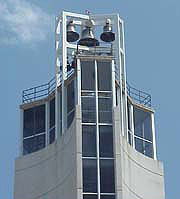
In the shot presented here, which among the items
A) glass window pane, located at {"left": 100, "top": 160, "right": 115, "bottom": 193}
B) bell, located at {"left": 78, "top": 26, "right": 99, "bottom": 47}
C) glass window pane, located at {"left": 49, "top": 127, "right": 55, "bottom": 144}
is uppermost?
bell, located at {"left": 78, "top": 26, "right": 99, "bottom": 47}

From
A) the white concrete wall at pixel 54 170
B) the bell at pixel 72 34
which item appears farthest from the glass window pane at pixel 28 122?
the bell at pixel 72 34

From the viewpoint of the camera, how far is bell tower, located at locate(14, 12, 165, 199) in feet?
221

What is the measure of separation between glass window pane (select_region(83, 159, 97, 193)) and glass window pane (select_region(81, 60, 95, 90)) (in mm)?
5798

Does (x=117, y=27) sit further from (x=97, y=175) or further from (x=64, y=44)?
(x=97, y=175)

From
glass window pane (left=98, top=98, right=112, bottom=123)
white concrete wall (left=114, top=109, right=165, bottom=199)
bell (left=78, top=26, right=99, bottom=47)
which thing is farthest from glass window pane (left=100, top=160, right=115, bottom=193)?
bell (left=78, top=26, right=99, bottom=47)

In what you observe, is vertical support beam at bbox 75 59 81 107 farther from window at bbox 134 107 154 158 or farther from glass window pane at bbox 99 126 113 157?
window at bbox 134 107 154 158

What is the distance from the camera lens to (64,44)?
7469cm

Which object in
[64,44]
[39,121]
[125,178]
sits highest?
[64,44]

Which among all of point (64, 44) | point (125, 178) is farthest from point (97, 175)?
point (64, 44)

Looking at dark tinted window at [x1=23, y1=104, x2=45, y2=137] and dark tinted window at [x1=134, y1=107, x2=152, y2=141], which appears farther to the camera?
dark tinted window at [x1=23, y1=104, x2=45, y2=137]

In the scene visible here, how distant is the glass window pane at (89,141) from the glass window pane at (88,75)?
3307 mm

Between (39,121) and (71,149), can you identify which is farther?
(39,121)

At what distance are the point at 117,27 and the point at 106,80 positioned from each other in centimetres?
671

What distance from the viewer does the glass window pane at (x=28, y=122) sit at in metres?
75.4
